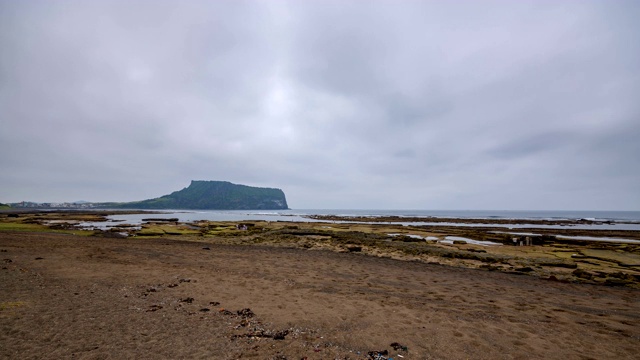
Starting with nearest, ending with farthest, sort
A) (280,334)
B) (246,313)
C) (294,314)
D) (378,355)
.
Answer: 1. (378,355)
2. (280,334)
3. (246,313)
4. (294,314)

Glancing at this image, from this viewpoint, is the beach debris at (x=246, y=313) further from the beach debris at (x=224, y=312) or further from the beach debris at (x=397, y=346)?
the beach debris at (x=397, y=346)

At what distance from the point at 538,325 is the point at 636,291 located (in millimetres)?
10951

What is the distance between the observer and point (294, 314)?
973 centimetres

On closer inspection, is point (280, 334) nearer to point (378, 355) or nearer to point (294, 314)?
point (294, 314)

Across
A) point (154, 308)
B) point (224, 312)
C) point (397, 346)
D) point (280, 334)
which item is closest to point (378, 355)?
point (397, 346)

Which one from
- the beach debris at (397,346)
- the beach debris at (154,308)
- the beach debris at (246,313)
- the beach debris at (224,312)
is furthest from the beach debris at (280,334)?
the beach debris at (154,308)

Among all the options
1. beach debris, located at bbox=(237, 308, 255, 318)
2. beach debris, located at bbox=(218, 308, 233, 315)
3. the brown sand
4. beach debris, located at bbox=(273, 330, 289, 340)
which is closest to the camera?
the brown sand

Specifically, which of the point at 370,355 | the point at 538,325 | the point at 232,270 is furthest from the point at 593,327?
the point at 232,270

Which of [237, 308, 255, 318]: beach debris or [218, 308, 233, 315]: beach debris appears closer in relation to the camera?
[237, 308, 255, 318]: beach debris

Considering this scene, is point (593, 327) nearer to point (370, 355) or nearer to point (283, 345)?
point (370, 355)

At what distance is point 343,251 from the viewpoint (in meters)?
26.5

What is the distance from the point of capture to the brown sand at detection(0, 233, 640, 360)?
7258mm

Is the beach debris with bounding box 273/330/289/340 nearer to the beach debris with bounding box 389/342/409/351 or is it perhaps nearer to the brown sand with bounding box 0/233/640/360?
the brown sand with bounding box 0/233/640/360

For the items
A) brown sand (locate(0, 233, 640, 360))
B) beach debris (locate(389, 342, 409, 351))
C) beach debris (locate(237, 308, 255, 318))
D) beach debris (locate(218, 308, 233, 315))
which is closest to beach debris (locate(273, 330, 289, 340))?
brown sand (locate(0, 233, 640, 360))
